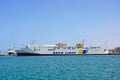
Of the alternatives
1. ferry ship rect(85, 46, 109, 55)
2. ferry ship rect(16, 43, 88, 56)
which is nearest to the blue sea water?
ferry ship rect(16, 43, 88, 56)

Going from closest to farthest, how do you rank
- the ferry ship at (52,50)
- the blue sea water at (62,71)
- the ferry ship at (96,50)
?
1. the blue sea water at (62,71)
2. the ferry ship at (52,50)
3. the ferry ship at (96,50)

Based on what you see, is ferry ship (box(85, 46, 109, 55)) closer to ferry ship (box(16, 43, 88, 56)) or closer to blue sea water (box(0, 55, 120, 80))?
ferry ship (box(16, 43, 88, 56))

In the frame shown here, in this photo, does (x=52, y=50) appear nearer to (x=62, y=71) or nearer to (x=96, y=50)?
(x=96, y=50)

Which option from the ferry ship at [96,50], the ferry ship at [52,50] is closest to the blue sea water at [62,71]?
the ferry ship at [52,50]

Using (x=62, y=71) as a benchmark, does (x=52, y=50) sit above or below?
above

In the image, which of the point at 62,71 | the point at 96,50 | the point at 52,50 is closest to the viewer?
the point at 62,71

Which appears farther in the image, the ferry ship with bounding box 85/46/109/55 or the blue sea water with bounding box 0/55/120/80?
the ferry ship with bounding box 85/46/109/55

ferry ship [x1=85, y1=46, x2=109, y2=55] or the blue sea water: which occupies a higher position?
ferry ship [x1=85, y1=46, x2=109, y2=55]

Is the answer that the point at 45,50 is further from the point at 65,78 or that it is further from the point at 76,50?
the point at 65,78

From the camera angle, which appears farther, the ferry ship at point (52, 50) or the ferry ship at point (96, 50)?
the ferry ship at point (96, 50)

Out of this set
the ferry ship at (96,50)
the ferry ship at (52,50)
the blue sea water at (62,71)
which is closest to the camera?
the blue sea water at (62,71)

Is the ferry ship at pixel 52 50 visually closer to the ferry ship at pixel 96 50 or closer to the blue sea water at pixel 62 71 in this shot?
the ferry ship at pixel 96 50

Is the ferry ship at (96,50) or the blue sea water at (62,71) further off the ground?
→ the ferry ship at (96,50)

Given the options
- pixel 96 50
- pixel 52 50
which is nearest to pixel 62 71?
pixel 52 50
